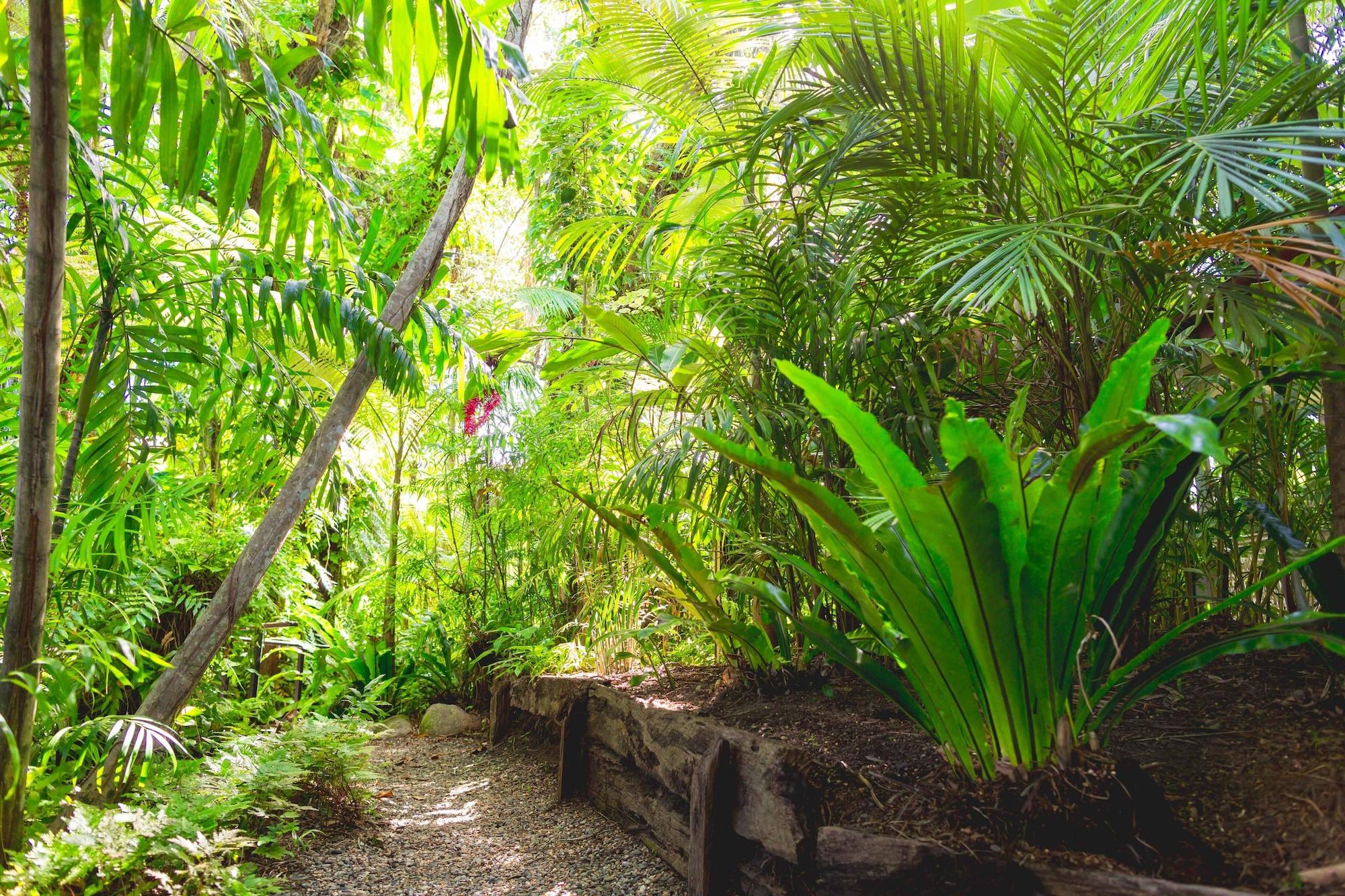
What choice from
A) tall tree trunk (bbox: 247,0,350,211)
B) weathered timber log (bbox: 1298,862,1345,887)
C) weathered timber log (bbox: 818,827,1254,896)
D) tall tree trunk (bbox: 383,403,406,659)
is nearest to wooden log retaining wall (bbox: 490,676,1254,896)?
weathered timber log (bbox: 818,827,1254,896)

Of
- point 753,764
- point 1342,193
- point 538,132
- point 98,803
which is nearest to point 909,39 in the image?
point 1342,193

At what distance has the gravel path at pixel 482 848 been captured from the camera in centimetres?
200

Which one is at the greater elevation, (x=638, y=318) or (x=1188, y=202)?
(x=638, y=318)

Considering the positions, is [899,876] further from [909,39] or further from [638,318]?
[638,318]

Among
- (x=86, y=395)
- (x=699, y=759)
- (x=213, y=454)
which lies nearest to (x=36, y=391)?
(x=86, y=395)

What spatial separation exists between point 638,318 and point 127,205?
1.74m

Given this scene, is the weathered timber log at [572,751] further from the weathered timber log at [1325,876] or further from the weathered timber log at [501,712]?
the weathered timber log at [1325,876]

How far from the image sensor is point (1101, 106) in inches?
75.4

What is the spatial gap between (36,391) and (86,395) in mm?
369

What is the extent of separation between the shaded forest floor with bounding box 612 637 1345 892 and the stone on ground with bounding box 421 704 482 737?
2421 mm

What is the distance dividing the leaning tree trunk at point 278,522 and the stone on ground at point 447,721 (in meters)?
1.82

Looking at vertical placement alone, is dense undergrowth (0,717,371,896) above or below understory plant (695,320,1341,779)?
below

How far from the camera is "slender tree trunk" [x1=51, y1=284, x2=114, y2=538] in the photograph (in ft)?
5.84

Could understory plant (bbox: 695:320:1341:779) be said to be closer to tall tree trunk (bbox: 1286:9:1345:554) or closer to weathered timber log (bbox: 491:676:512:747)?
tall tree trunk (bbox: 1286:9:1345:554)
